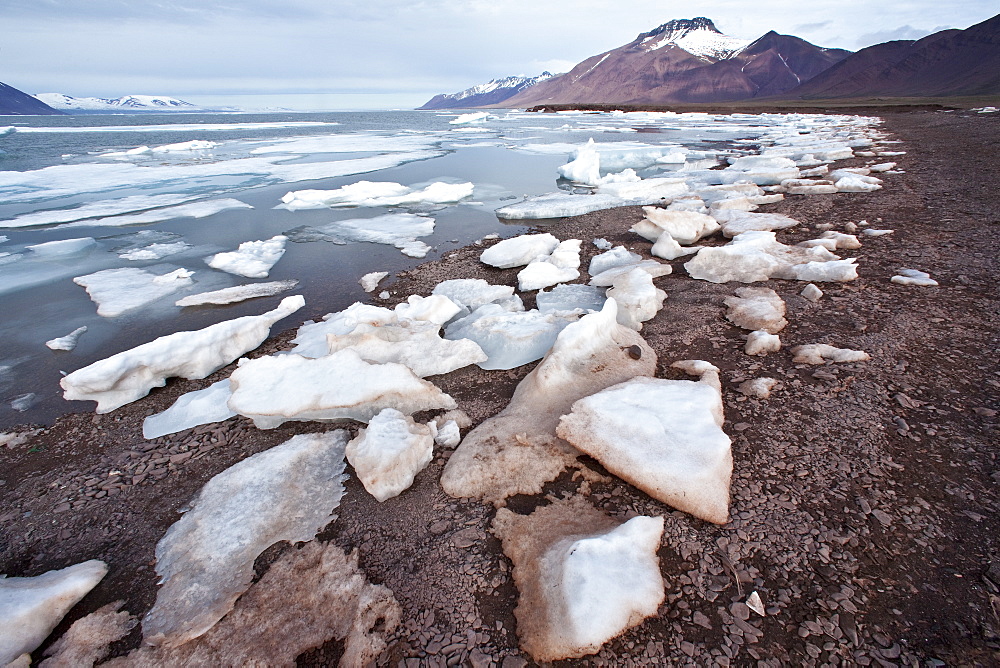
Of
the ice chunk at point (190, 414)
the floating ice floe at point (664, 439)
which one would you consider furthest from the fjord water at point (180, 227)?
the floating ice floe at point (664, 439)

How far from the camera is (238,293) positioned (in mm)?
4602

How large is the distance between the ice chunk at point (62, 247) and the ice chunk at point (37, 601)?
6.31m

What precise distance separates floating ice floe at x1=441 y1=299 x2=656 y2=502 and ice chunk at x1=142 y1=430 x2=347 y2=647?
0.61 meters

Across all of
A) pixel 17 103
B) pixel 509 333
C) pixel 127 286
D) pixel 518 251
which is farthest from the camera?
pixel 17 103

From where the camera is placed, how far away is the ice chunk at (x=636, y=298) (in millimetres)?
3352

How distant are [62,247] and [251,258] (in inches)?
122

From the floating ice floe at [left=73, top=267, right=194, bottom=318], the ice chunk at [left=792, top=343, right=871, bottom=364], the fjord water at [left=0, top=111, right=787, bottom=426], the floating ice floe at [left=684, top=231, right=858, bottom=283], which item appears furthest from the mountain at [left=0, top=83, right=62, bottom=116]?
the ice chunk at [left=792, top=343, right=871, bottom=364]

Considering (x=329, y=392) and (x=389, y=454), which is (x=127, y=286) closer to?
(x=329, y=392)

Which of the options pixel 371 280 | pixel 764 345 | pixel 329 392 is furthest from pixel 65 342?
pixel 764 345

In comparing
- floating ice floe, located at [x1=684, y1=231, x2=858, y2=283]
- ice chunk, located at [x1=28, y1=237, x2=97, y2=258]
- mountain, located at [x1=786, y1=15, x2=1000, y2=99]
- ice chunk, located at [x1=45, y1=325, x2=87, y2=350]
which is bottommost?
ice chunk, located at [x1=45, y1=325, x2=87, y2=350]

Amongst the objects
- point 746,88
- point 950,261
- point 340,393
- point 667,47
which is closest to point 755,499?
point 340,393

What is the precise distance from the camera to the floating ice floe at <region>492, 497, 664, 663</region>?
1.41m

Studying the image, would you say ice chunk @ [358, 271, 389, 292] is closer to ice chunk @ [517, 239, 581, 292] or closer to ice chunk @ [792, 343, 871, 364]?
ice chunk @ [517, 239, 581, 292]

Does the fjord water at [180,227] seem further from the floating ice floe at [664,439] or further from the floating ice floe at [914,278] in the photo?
the floating ice floe at [914,278]
